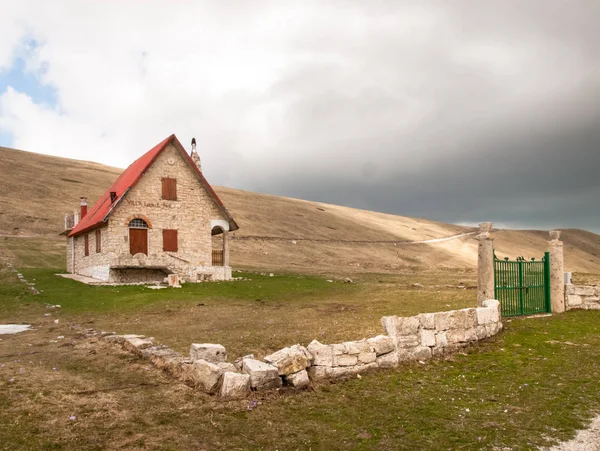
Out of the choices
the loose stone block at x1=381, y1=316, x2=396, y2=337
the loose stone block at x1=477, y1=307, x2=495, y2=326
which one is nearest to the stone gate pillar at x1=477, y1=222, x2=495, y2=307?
the loose stone block at x1=477, y1=307, x2=495, y2=326

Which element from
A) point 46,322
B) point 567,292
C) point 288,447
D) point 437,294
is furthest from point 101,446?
point 437,294

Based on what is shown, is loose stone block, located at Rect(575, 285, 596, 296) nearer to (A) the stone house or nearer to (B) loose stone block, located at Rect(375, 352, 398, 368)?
(B) loose stone block, located at Rect(375, 352, 398, 368)

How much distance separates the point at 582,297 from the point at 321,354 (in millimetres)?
14564

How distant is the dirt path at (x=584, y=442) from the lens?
20.4 ft

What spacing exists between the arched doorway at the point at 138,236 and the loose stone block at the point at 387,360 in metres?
25.1

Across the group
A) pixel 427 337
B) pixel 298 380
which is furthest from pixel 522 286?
pixel 298 380

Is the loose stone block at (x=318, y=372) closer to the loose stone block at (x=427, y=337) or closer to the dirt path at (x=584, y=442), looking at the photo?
the loose stone block at (x=427, y=337)

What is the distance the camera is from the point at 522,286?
56.1 ft

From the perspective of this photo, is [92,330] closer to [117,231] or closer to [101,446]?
[101,446]

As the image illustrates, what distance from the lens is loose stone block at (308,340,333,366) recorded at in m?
9.23

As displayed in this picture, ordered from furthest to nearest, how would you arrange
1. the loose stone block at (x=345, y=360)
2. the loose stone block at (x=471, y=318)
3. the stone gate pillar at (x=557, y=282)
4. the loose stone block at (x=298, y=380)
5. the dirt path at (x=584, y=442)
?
the stone gate pillar at (x=557, y=282), the loose stone block at (x=471, y=318), the loose stone block at (x=345, y=360), the loose stone block at (x=298, y=380), the dirt path at (x=584, y=442)

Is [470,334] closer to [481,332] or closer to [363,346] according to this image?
[481,332]

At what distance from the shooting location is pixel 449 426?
700 cm

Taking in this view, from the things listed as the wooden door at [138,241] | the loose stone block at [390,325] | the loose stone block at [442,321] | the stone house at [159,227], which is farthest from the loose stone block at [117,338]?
the wooden door at [138,241]
